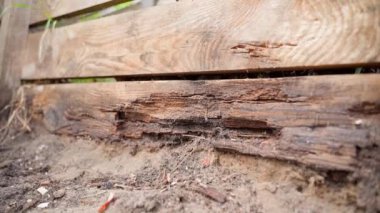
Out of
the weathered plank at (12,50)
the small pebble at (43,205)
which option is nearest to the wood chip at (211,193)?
the small pebble at (43,205)

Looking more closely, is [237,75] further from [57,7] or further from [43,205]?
[57,7]

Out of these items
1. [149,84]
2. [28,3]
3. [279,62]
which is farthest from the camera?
[28,3]

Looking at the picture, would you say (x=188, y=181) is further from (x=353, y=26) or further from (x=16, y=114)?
(x=16, y=114)

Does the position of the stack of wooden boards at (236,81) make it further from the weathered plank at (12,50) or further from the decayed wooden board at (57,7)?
the weathered plank at (12,50)

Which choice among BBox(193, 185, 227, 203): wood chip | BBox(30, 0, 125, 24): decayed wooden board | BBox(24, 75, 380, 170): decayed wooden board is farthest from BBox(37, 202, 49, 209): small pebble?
BBox(30, 0, 125, 24): decayed wooden board

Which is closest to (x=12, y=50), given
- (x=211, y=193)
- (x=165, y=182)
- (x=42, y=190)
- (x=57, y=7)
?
(x=57, y=7)

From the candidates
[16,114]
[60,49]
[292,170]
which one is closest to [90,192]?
[292,170]
